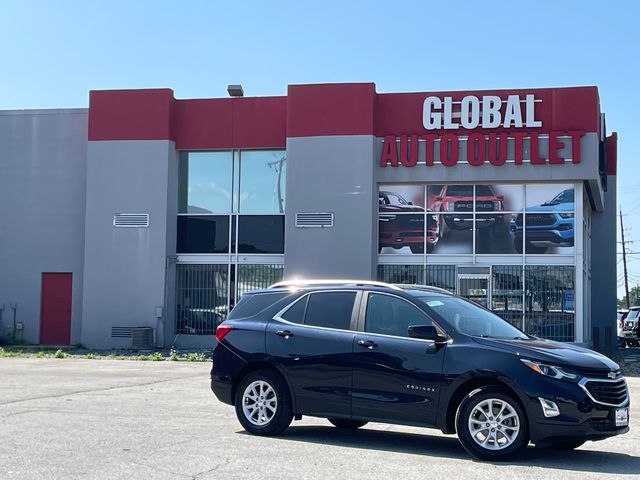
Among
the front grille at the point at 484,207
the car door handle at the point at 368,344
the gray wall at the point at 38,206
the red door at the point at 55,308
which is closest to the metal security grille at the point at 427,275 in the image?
the front grille at the point at 484,207

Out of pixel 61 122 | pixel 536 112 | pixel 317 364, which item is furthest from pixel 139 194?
pixel 317 364

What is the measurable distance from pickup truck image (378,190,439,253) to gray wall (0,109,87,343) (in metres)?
9.39

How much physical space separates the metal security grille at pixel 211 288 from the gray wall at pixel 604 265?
1169cm

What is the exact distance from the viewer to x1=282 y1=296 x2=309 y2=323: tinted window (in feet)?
33.6

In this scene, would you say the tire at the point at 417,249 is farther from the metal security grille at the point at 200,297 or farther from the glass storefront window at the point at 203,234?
the metal security grille at the point at 200,297

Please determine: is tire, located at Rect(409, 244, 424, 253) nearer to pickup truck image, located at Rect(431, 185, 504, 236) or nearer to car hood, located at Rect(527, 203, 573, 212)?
pickup truck image, located at Rect(431, 185, 504, 236)

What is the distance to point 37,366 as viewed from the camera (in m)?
20.3

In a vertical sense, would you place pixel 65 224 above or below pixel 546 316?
above

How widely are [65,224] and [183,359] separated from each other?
7.50 m

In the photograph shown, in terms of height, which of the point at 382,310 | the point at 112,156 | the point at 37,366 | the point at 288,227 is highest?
the point at 112,156

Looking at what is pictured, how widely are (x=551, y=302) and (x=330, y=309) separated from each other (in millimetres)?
15358

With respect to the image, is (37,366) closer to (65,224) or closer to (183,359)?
(183,359)

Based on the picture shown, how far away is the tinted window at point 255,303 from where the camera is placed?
416 inches

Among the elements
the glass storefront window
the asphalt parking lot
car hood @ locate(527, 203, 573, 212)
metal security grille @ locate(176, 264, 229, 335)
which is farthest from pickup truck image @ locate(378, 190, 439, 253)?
the asphalt parking lot
